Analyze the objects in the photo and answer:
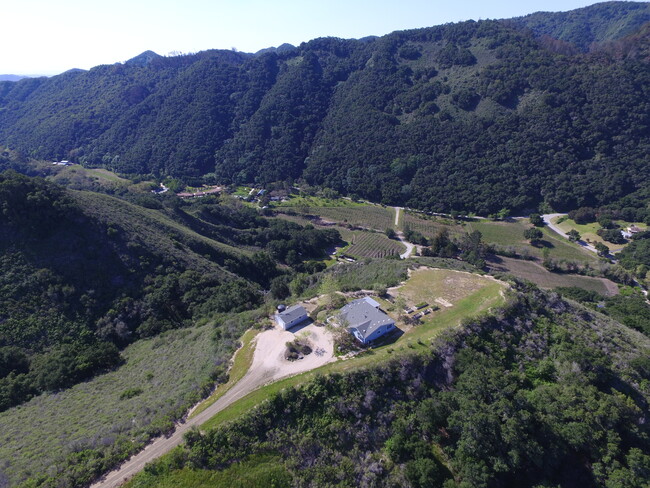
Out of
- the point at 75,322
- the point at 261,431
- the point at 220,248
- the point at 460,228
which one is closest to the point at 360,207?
the point at 460,228

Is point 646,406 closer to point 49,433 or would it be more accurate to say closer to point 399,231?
point 49,433

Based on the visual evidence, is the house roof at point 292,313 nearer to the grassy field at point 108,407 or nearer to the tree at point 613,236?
the grassy field at point 108,407

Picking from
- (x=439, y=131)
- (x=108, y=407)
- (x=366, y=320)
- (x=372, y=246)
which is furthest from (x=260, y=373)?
(x=439, y=131)

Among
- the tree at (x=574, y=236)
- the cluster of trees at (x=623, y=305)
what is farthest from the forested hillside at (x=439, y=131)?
the cluster of trees at (x=623, y=305)

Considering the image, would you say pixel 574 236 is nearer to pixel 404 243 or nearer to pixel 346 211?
pixel 404 243

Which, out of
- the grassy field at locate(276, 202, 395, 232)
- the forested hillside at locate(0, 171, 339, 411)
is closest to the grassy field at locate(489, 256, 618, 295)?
the grassy field at locate(276, 202, 395, 232)
